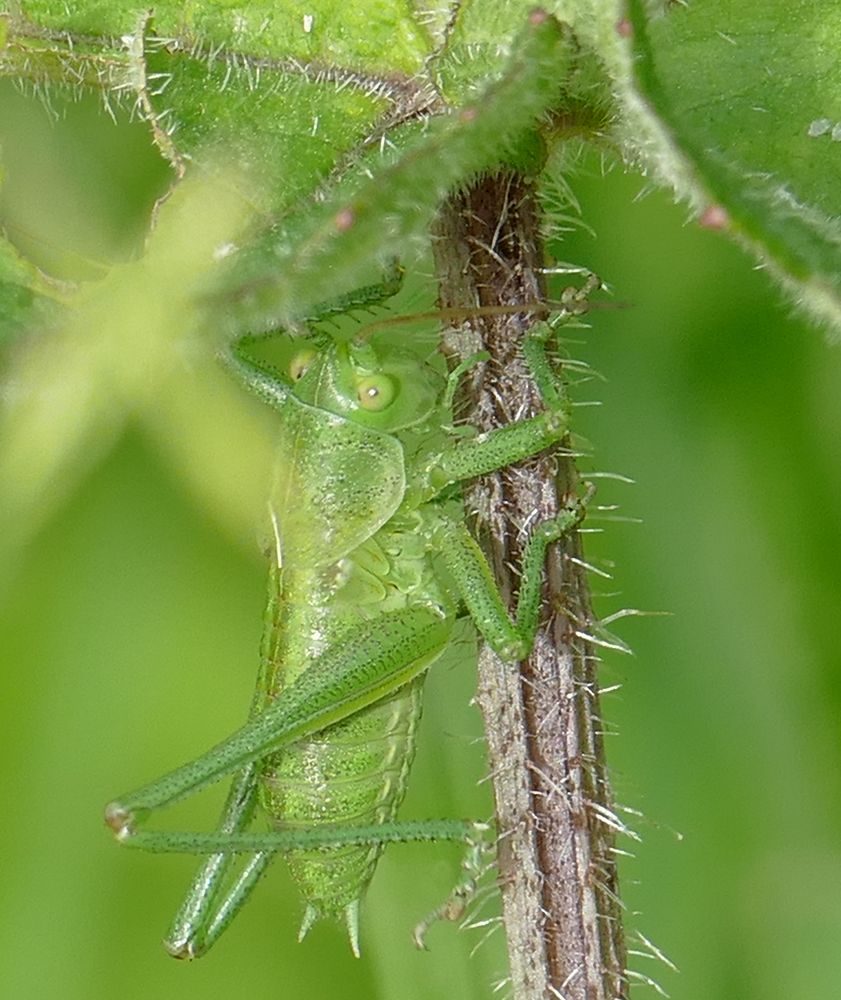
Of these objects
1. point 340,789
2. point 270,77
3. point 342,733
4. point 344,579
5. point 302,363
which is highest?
point 302,363

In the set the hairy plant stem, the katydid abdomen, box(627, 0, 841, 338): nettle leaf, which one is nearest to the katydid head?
the katydid abdomen

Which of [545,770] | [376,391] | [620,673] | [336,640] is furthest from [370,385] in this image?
[620,673]

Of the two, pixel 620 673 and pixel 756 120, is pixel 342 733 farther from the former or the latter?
pixel 756 120

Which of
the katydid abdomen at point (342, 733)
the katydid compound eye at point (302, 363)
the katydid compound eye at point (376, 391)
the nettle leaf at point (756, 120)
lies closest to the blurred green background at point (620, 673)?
the katydid abdomen at point (342, 733)

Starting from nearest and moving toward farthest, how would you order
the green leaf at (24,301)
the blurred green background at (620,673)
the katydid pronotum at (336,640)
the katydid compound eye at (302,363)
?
the green leaf at (24,301)
the katydid pronotum at (336,640)
the katydid compound eye at (302,363)
the blurred green background at (620,673)

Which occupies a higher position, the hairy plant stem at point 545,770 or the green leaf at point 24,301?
the green leaf at point 24,301

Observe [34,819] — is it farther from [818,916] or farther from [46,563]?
[818,916]

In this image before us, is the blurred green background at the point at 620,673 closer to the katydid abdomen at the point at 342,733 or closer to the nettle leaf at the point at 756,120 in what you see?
the katydid abdomen at the point at 342,733
